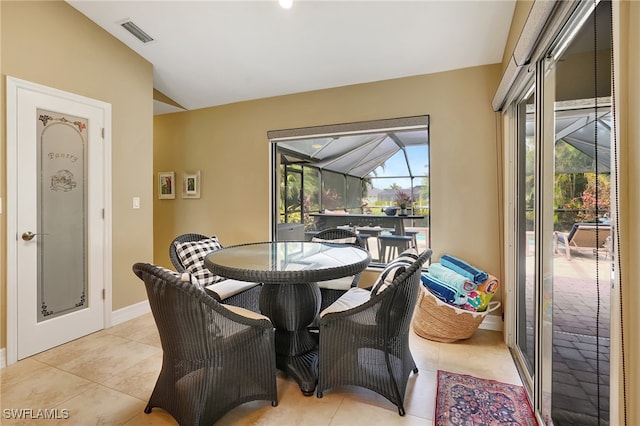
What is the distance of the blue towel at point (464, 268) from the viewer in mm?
2662

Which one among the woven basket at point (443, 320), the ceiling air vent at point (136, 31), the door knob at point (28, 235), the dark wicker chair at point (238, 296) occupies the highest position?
the ceiling air vent at point (136, 31)

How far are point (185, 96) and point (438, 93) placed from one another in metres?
3.28

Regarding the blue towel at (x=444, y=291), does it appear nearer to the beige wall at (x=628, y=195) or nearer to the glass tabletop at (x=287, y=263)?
Result: the glass tabletop at (x=287, y=263)

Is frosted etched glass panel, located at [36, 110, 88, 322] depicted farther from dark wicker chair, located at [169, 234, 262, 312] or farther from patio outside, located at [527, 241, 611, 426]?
patio outside, located at [527, 241, 611, 426]

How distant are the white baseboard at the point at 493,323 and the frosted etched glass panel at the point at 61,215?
394cm

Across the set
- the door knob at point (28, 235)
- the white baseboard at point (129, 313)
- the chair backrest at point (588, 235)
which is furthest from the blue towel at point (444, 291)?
the door knob at point (28, 235)

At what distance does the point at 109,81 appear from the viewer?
3.14 metres

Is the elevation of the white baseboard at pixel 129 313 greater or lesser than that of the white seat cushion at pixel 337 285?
lesser

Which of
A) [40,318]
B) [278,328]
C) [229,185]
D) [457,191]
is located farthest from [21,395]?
[457,191]

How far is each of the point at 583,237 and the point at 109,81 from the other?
4079mm

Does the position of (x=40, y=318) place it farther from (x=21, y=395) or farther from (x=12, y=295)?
(x=21, y=395)

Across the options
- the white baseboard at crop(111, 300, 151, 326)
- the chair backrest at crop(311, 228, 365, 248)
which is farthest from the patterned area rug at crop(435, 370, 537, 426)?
the white baseboard at crop(111, 300, 151, 326)

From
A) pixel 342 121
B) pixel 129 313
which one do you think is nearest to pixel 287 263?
pixel 342 121

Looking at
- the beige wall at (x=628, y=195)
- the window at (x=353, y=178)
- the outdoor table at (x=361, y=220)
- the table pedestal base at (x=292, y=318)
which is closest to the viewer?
the beige wall at (x=628, y=195)
